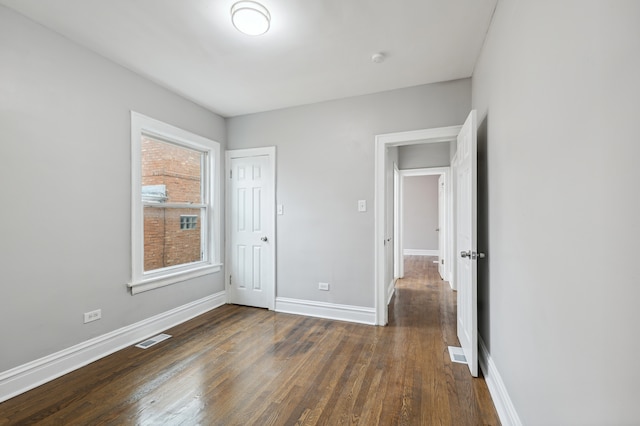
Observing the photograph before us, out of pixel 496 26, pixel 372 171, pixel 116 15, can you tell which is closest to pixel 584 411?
pixel 496 26

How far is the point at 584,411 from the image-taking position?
87cm

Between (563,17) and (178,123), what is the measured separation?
3449mm

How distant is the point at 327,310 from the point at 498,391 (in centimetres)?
198

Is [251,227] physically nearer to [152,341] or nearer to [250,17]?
[152,341]

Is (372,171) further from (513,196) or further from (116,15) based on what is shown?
(116,15)

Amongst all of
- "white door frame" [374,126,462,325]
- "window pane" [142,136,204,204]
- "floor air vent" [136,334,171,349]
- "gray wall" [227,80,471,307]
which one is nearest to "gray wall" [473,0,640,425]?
"gray wall" [227,80,471,307]

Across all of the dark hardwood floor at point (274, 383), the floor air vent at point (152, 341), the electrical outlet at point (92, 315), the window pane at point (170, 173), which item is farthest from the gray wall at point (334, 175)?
the electrical outlet at point (92, 315)

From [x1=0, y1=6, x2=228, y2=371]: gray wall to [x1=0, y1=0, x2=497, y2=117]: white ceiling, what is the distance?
0.75 feet

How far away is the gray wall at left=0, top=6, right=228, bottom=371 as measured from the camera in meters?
1.97

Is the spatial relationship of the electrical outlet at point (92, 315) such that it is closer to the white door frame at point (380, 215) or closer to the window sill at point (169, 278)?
the window sill at point (169, 278)

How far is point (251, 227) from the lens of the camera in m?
3.92

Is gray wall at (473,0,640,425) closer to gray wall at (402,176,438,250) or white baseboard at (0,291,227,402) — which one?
white baseboard at (0,291,227,402)

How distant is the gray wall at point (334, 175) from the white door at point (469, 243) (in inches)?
31.5

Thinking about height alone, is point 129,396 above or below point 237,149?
below
